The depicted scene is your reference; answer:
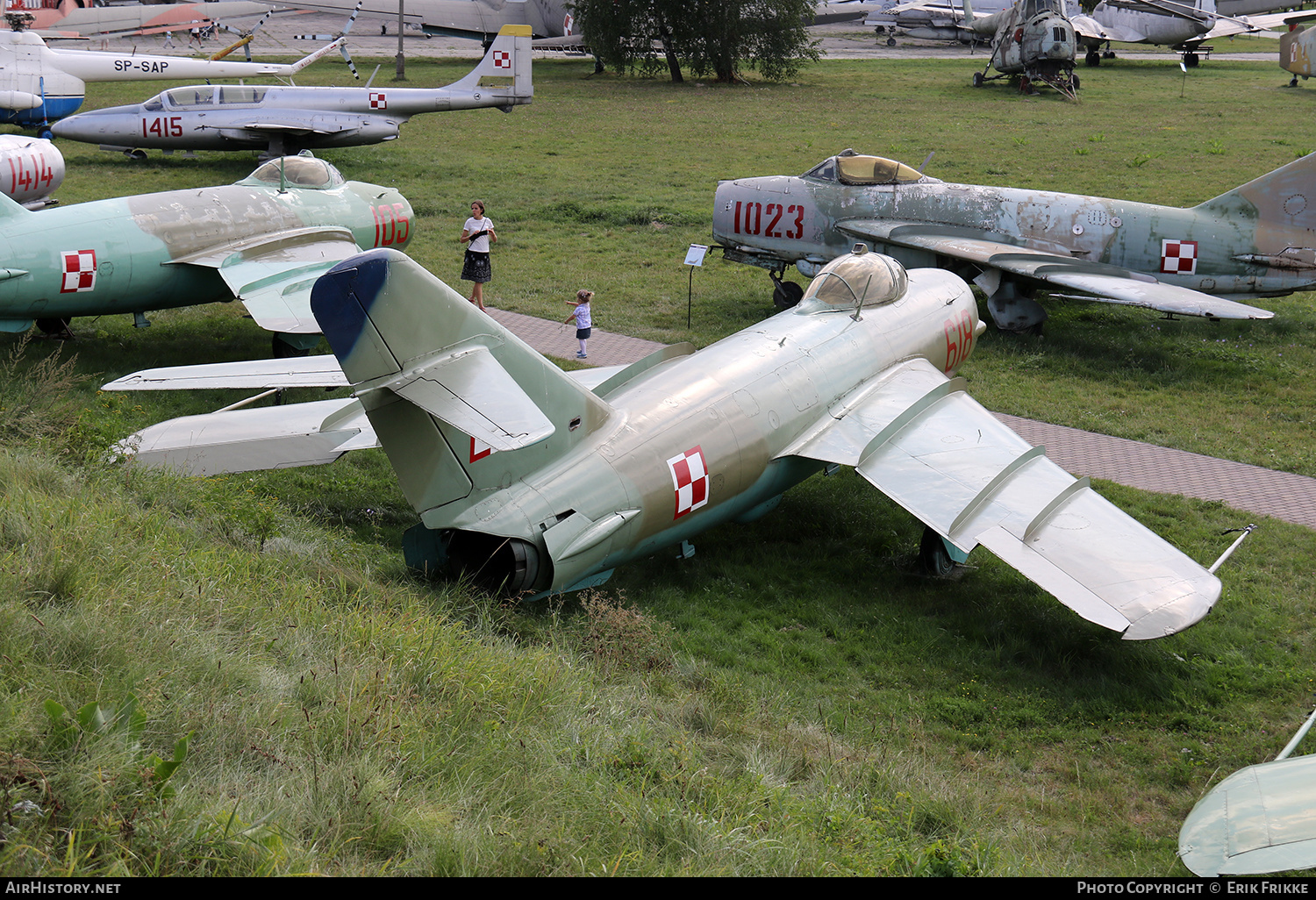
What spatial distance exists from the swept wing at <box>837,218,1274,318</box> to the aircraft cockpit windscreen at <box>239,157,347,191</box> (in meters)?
8.50

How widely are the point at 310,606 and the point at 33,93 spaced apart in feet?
95.3

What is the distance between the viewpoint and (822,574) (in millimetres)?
9750

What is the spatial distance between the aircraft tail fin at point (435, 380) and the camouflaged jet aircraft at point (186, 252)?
5.59m

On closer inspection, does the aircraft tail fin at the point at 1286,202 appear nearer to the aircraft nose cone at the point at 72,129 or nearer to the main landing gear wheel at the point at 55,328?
the main landing gear wheel at the point at 55,328

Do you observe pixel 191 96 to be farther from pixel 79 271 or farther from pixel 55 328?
pixel 79 271

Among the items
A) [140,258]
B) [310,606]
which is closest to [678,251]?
[140,258]

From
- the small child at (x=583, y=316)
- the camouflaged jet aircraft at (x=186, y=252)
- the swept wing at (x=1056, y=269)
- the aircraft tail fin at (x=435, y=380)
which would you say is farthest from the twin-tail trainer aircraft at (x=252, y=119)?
the aircraft tail fin at (x=435, y=380)

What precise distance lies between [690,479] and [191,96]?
24.5 meters

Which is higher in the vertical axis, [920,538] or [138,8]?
[138,8]

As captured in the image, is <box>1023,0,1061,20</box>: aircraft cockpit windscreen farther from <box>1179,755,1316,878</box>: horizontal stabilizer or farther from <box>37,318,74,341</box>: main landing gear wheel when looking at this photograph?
<box>1179,755,1316,878</box>: horizontal stabilizer

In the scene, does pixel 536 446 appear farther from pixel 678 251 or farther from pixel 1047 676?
pixel 678 251

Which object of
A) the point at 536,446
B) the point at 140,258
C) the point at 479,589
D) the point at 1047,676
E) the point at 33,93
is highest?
the point at 33,93

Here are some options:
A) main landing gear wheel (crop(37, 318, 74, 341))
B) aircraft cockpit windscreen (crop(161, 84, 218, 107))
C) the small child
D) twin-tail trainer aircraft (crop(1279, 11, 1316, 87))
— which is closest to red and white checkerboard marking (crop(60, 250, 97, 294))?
main landing gear wheel (crop(37, 318, 74, 341))
